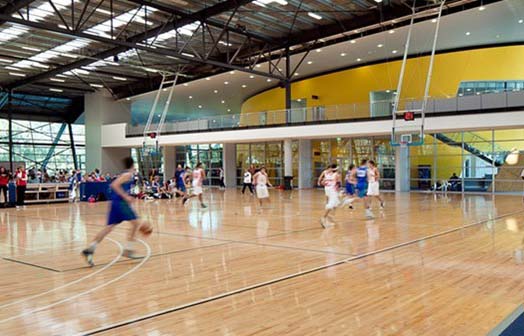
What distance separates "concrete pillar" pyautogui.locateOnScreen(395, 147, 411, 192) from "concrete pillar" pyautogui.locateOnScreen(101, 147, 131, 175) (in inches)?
973

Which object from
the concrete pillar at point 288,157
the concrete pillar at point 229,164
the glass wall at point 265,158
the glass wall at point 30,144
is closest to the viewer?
the concrete pillar at point 288,157

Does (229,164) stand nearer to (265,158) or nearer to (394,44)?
(265,158)

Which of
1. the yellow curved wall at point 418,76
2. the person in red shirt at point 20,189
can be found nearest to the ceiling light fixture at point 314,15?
the yellow curved wall at point 418,76

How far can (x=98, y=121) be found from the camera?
1642 inches

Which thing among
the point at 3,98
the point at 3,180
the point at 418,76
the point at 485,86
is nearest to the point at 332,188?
the point at 3,180

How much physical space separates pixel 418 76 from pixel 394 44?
4597mm

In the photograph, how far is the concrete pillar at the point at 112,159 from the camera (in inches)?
1639

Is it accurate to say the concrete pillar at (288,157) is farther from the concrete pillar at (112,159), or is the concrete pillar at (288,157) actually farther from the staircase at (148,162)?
the staircase at (148,162)

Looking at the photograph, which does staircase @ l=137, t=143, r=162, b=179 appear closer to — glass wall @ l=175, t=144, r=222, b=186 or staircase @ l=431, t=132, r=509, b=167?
glass wall @ l=175, t=144, r=222, b=186

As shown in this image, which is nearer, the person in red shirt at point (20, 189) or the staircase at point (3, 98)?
the person in red shirt at point (20, 189)

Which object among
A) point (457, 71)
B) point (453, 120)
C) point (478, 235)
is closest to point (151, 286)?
point (478, 235)

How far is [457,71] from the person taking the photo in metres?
28.9

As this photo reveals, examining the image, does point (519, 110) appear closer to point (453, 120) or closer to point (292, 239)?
point (453, 120)

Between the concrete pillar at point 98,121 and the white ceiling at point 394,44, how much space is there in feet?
8.39
